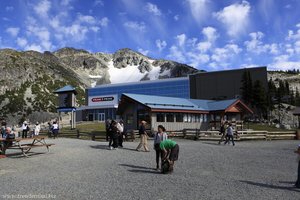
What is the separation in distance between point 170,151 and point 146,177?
136 centimetres

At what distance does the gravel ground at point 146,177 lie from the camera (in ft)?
31.3

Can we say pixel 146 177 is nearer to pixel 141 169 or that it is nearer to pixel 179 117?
pixel 141 169

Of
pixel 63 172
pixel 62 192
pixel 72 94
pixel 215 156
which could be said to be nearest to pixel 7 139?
pixel 63 172

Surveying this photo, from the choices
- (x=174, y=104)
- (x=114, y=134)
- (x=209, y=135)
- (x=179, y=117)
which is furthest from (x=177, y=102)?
(x=114, y=134)

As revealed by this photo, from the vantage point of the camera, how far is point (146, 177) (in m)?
11.9

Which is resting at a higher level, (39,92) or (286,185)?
(39,92)

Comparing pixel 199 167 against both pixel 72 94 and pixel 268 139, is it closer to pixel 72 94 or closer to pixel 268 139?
pixel 268 139

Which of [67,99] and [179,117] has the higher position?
[67,99]

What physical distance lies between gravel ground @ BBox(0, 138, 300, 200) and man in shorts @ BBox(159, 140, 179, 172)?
571 mm

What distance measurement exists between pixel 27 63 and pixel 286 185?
168 meters

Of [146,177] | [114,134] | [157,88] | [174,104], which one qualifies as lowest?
[146,177]

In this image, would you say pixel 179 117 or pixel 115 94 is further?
pixel 115 94

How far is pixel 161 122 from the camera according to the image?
3456 centimetres

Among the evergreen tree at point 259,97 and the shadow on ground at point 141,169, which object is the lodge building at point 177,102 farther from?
the shadow on ground at point 141,169
